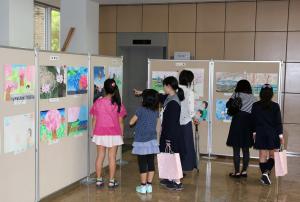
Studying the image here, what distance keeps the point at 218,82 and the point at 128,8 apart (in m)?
3.02

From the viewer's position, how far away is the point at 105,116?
16.7ft

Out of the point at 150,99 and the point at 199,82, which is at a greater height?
the point at 199,82

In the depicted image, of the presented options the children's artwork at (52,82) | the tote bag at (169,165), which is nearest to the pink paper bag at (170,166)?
the tote bag at (169,165)

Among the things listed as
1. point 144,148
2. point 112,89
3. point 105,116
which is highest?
point 112,89

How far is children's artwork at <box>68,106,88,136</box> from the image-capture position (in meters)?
5.03

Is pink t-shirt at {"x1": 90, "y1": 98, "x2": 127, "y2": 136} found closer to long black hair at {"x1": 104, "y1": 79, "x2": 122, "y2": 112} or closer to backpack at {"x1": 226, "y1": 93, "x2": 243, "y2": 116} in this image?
long black hair at {"x1": 104, "y1": 79, "x2": 122, "y2": 112}

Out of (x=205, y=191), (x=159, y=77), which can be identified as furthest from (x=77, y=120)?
(x=159, y=77)

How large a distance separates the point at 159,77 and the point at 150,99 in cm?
254

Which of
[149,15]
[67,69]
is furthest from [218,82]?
[67,69]

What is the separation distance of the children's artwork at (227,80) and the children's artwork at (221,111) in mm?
198

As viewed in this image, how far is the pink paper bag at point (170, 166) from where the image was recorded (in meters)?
4.94

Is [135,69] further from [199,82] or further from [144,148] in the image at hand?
[144,148]

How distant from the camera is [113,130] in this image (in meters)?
5.17

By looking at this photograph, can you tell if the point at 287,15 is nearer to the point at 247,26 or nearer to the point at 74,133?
the point at 247,26
